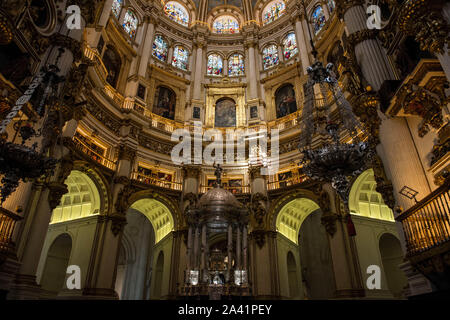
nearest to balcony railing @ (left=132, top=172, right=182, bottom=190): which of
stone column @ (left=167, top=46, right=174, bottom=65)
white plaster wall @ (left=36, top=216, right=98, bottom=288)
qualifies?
white plaster wall @ (left=36, top=216, right=98, bottom=288)

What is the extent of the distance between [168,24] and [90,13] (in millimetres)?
14480

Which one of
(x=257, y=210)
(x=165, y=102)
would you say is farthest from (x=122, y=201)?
(x=165, y=102)

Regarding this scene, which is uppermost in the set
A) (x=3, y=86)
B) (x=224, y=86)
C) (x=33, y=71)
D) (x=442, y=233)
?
(x=224, y=86)

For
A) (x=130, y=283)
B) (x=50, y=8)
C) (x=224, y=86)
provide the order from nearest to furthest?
(x=50, y=8), (x=130, y=283), (x=224, y=86)

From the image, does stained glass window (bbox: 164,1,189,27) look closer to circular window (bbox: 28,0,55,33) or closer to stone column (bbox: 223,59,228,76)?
stone column (bbox: 223,59,228,76)

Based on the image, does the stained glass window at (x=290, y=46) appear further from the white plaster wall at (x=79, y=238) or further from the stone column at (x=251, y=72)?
Answer: the white plaster wall at (x=79, y=238)

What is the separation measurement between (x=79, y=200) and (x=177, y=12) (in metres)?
21.6

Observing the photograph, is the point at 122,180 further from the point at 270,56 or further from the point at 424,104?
the point at 270,56

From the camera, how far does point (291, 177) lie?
1933 cm

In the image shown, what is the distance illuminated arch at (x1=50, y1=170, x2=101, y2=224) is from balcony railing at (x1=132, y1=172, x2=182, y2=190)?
274 cm

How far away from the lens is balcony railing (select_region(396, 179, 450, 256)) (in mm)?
6762

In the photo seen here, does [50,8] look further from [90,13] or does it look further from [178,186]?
[178,186]

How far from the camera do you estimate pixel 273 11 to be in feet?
94.7
